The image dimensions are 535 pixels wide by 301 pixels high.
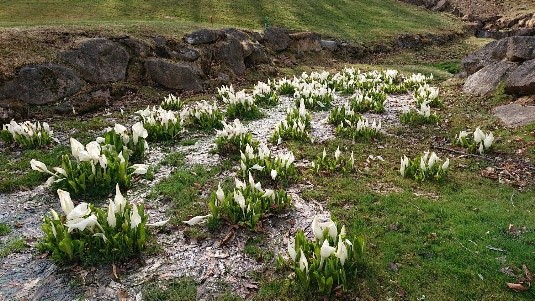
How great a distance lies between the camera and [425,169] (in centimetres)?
689

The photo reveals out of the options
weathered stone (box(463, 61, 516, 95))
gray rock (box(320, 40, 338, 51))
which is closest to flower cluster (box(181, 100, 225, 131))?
weathered stone (box(463, 61, 516, 95))

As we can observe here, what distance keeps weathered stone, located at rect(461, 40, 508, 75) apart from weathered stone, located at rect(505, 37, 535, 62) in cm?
132

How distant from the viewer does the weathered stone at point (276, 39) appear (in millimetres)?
19922

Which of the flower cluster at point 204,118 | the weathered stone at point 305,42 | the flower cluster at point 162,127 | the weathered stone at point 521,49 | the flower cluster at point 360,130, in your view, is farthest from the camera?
the weathered stone at point 305,42

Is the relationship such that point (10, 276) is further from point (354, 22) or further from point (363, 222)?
point (354, 22)

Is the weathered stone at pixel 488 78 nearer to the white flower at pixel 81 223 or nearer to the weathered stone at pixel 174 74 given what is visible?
the weathered stone at pixel 174 74

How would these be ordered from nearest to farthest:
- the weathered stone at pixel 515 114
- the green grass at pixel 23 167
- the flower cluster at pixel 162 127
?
the green grass at pixel 23 167 < the flower cluster at pixel 162 127 < the weathered stone at pixel 515 114

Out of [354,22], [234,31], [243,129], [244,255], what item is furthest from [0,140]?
[354,22]

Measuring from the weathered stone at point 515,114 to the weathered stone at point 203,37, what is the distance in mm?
10320

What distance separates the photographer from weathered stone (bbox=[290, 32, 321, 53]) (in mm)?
21141

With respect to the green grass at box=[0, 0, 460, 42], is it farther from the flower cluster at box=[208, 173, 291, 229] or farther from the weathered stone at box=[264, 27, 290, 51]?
the flower cluster at box=[208, 173, 291, 229]

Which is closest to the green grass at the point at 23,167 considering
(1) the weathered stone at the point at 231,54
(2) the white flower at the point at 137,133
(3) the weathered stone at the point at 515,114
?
(2) the white flower at the point at 137,133

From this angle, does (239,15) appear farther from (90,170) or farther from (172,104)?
(90,170)

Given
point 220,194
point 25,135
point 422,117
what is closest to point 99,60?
point 25,135
